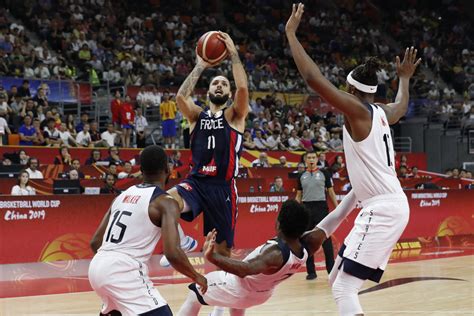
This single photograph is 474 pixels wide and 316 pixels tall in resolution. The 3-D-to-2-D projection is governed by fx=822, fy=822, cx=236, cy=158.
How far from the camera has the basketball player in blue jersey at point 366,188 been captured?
6238 mm

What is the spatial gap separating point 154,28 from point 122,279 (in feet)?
77.7

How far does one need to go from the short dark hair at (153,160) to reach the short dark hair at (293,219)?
999mm

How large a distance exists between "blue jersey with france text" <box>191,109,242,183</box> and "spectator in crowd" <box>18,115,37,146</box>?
10519mm

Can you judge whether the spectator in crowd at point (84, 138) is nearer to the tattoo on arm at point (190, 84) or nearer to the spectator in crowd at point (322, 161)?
the spectator in crowd at point (322, 161)

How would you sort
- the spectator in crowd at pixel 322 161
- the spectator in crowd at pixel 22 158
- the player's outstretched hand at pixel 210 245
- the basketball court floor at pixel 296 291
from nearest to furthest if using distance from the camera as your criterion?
the player's outstretched hand at pixel 210 245, the basketball court floor at pixel 296 291, the spectator in crowd at pixel 22 158, the spectator in crowd at pixel 322 161

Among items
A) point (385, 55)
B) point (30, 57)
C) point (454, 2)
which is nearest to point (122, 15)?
point (30, 57)

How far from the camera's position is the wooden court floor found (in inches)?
379

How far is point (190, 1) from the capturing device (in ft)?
108

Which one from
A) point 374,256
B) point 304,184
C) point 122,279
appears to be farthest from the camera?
point 304,184

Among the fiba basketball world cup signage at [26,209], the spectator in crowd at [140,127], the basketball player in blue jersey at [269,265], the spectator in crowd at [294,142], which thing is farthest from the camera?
the spectator in crowd at [294,142]

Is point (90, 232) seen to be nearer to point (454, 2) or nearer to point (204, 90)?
point (204, 90)

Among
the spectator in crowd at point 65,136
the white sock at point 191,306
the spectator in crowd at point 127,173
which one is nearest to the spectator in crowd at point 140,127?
the spectator in crowd at point 65,136

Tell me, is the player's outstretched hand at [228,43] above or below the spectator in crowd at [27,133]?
above

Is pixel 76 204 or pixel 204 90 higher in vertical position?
pixel 204 90
